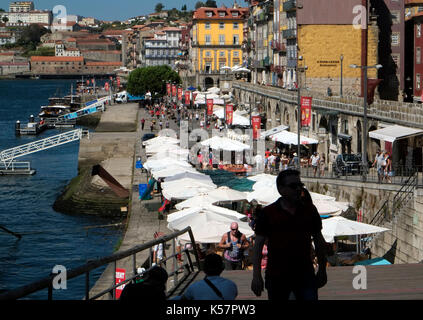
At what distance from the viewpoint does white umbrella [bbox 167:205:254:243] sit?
17297 mm

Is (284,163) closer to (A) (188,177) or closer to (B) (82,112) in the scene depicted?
(A) (188,177)

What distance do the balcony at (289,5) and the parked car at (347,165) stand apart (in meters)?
29.0

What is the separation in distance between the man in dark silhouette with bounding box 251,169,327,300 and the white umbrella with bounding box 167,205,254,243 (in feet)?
34.5

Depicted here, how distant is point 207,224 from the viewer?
1778 cm

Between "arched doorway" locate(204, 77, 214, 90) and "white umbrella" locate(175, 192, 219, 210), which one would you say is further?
"arched doorway" locate(204, 77, 214, 90)

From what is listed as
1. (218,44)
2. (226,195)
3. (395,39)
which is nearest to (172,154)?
(226,195)

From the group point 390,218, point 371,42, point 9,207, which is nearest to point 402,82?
point 371,42

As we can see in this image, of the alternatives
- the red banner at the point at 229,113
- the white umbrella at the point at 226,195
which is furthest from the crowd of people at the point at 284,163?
the red banner at the point at 229,113

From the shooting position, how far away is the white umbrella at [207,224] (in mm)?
17297

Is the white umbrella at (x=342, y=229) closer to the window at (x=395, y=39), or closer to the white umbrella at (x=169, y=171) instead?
the white umbrella at (x=169, y=171)

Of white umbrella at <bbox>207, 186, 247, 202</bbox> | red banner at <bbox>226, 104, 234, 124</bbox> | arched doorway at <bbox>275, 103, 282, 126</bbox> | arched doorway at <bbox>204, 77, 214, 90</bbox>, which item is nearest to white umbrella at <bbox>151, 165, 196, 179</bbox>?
white umbrella at <bbox>207, 186, 247, 202</bbox>

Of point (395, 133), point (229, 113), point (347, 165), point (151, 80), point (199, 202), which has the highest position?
point (151, 80)

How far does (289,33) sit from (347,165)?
31472mm

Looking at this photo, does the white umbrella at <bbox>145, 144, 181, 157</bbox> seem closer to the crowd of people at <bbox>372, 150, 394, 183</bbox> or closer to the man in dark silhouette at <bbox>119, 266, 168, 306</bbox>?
the crowd of people at <bbox>372, 150, 394, 183</bbox>
